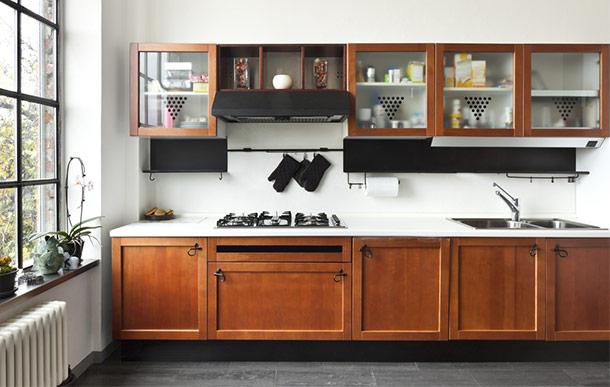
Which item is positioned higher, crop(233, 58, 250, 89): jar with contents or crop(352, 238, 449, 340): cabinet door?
crop(233, 58, 250, 89): jar with contents

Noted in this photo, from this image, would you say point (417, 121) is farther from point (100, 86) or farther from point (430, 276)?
point (100, 86)

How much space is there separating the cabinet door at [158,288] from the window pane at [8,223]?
525 millimetres

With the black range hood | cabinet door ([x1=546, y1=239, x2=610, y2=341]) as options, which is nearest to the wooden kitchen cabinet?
the black range hood

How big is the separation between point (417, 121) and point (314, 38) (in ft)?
3.29

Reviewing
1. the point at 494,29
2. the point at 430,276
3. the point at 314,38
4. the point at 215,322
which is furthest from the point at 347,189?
the point at 494,29

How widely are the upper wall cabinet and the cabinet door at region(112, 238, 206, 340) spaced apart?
118 cm

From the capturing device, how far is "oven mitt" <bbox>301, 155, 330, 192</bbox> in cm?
325

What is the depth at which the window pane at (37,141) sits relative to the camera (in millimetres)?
2381

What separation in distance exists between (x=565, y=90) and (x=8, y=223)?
11.3 feet

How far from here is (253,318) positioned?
2.67 meters

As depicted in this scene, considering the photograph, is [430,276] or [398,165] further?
[398,165]

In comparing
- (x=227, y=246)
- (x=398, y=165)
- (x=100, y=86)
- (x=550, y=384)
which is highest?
(x=100, y=86)

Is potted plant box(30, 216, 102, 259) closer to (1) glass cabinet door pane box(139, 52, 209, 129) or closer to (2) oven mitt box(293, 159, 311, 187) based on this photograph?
(1) glass cabinet door pane box(139, 52, 209, 129)

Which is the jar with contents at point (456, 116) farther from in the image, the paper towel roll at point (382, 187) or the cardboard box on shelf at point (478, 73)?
the paper towel roll at point (382, 187)
